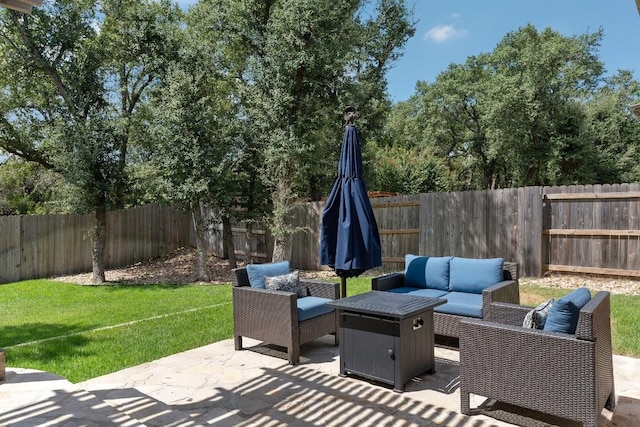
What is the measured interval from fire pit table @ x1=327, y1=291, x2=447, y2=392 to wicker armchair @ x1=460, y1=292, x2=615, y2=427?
558mm

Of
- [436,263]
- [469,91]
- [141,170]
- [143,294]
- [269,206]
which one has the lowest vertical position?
[143,294]

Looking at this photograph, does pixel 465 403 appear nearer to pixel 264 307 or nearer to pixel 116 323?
pixel 264 307

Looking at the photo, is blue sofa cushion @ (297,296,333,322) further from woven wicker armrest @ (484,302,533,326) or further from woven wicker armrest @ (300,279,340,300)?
woven wicker armrest @ (484,302,533,326)

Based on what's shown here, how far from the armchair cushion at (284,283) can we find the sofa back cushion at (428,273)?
1.55 meters

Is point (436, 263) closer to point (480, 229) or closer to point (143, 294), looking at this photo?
point (480, 229)

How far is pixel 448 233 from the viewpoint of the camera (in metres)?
9.20

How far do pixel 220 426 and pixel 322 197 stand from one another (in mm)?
10453

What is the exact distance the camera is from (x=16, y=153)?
10.5m

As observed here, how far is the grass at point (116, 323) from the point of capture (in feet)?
14.5

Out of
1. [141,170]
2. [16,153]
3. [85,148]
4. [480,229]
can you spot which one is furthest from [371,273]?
[16,153]

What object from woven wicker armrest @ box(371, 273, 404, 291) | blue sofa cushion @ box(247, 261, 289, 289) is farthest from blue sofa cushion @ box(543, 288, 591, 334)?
blue sofa cushion @ box(247, 261, 289, 289)

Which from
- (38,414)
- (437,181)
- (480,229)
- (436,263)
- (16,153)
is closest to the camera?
(38,414)

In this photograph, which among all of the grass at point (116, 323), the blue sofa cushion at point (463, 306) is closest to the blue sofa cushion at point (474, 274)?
the blue sofa cushion at point (463, 306)

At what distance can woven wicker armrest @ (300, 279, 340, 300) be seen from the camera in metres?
4.94
